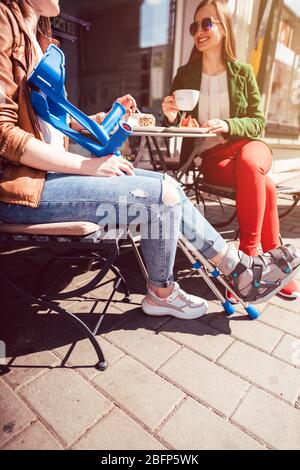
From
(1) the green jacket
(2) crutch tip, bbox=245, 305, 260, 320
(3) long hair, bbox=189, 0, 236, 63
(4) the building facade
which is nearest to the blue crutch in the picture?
(2) crutch tip, bbox=245, 305, 260, 320

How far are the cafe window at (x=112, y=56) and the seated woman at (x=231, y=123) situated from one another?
5182 millimetres

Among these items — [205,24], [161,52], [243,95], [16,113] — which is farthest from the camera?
[161,52]

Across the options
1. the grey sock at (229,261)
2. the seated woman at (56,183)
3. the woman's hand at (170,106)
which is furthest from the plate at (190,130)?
the grey sock at (229,261)

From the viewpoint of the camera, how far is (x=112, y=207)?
4.51 ft

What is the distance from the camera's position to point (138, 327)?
1.77 m

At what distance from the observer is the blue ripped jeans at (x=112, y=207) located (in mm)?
1338

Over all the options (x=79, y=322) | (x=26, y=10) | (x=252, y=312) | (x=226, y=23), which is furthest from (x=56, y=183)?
(x=226, y=23)

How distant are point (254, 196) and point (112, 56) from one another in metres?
9.76

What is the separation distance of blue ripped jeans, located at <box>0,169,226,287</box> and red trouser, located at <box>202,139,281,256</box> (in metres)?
0.60

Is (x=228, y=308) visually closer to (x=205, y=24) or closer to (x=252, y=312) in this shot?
(x=252, y=312)

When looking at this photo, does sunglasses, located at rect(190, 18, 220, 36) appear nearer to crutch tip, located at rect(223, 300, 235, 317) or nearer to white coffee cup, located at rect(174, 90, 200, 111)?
white coffee cup, located at rect(174, 90, 200, 111)

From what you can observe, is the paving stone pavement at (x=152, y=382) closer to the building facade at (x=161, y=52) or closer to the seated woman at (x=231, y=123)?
the seated woman at (x=231, y=123)

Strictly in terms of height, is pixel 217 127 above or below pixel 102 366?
above

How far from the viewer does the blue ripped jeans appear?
1.34m
